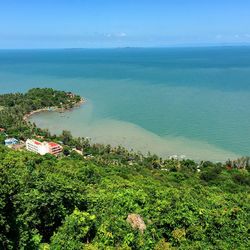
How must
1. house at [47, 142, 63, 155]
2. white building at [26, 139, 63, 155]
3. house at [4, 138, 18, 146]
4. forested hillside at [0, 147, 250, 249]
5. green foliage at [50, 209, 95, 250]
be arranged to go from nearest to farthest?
forested hillside at [0, 147, 250, 249] < green foliage at [50, 209, 95, 250] < white building at [26, 139, 63, 155] < house at [47, 142, 63, 155] < house at [4, 138, 18, 146]

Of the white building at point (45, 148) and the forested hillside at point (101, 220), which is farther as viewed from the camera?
the white building at point (45, 148)

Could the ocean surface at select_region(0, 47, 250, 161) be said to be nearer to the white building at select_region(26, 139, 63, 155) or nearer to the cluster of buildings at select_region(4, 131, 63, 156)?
the cluster of buildings at select_region(4, 131, 63, 156)

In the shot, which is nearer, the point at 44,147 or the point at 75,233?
the point at 75,233

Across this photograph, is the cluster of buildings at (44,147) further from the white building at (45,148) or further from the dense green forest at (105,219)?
the dense green forest at (105,219)

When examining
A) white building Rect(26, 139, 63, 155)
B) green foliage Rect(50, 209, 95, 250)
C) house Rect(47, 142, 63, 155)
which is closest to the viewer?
green foliage Rect(50, 209, 95, 250)

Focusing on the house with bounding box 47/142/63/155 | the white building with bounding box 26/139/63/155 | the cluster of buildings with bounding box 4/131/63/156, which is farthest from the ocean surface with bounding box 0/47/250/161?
the white building with bounding box 26/139/63/155

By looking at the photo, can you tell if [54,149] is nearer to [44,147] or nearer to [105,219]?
[44,147]

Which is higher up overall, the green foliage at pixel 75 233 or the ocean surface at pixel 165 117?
the green foliage at pixel 75 233

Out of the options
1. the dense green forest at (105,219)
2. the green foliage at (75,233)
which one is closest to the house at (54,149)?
the dense green forest at (105,219)

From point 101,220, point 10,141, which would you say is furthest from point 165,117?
point 101,220

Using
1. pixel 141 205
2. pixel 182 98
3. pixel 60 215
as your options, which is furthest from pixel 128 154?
pixel 182 98

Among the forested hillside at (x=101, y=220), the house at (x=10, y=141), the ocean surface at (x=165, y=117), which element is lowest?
the house at (x=10, y=141)

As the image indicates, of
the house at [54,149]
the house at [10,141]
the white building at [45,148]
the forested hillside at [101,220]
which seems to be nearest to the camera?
the forested hillside at [101,220]
